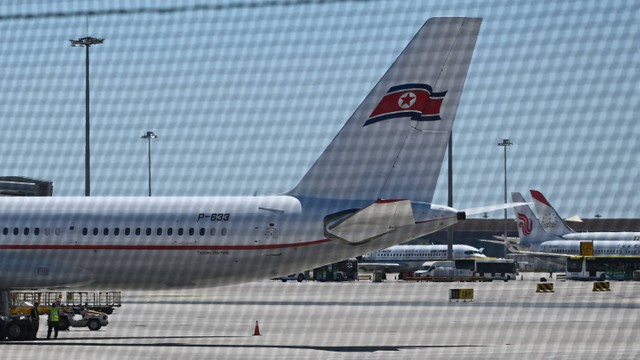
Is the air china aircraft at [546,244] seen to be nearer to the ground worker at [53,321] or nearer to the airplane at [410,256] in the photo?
the airplane at [410,256]

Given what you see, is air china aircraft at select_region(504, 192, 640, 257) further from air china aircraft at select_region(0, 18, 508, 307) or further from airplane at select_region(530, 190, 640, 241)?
air china aircraft at select_region(0, 18, 508, 307)

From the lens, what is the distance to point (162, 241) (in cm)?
3209

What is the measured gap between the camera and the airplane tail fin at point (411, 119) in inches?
1168

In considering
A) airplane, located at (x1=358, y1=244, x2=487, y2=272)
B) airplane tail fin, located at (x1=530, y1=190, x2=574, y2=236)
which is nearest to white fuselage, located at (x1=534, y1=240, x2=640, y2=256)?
airplane tail fin, located at (x1=530, y1=190, x2=574, y2=236)

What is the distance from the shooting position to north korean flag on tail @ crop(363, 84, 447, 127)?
98.3 feet

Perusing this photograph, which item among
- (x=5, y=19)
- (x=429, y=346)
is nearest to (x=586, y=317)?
(x=429, y=346)

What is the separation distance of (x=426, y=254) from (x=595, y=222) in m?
25.0

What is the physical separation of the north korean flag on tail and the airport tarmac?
20.2 ft

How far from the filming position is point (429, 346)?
28641 mm

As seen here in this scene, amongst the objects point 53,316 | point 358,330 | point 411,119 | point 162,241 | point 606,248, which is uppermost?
point 411,119

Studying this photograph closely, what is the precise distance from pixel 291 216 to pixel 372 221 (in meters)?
3.67

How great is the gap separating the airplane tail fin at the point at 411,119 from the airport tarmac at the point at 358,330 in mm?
4404

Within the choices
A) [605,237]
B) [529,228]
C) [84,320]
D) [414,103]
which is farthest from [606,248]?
[414,103]

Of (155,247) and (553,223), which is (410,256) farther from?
(155,247)
